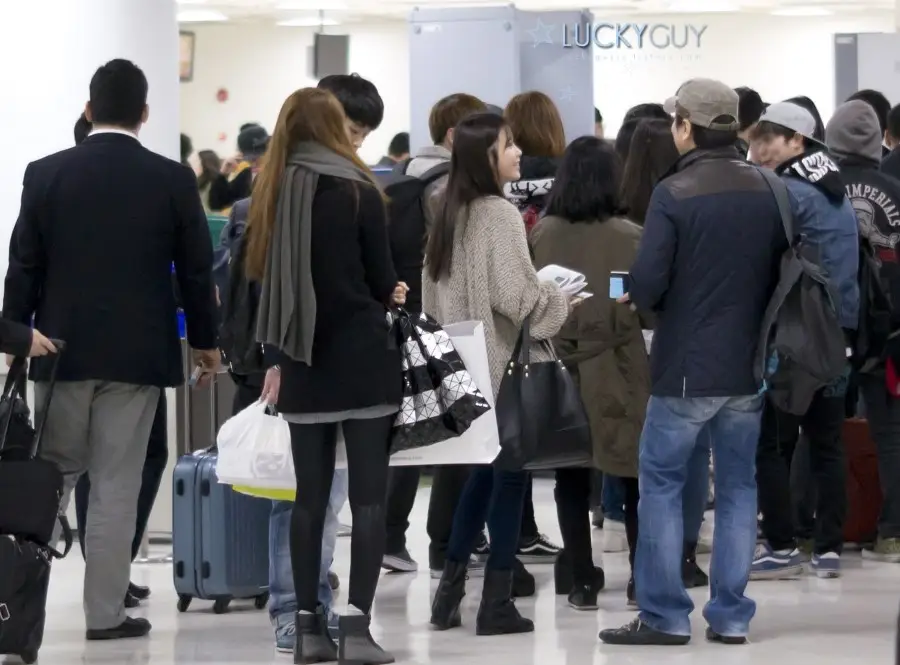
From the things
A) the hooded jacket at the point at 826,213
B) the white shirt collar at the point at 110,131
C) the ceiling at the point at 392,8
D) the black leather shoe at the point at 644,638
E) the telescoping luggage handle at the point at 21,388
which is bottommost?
the black leather shoe at the point at 644,638

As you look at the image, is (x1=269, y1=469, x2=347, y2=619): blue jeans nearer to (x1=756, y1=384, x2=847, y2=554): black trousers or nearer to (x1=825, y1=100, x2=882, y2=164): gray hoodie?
(x1=756, y1=384, x2=847, y2=554): black trousers

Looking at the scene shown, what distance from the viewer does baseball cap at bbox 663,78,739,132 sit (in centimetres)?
427

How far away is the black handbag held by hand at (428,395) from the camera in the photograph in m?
4.09

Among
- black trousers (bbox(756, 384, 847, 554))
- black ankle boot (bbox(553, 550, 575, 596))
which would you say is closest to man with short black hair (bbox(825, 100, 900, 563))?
black trousers (bbox(756, 384, 847, 554))

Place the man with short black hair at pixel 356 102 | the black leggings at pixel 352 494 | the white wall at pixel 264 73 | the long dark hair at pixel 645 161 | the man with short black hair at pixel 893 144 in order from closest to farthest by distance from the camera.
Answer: the black leggings at pixel 352 494
the man with short black hair at pixel 356 102
the long dark hair at pixel 645 161
the man with short black hair at pixel 893 144
the white wall at pixel 264 73

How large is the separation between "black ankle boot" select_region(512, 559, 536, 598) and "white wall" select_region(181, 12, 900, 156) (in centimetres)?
868

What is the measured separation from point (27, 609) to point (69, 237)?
3.33 ft

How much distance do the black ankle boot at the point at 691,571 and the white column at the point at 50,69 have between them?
2.05 metres

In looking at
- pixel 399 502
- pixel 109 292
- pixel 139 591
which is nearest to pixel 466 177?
pixel 109 292

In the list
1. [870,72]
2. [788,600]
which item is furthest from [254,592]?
[870,72]

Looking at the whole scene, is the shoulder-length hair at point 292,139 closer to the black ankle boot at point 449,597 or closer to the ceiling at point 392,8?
the black ankle boot at point 449,597

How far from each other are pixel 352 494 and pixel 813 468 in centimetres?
223

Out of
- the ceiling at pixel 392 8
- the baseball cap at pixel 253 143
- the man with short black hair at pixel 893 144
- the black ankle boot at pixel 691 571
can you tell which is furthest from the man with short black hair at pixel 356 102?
the ceiling at pixel 392 8

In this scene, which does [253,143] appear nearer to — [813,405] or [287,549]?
[813,405]
